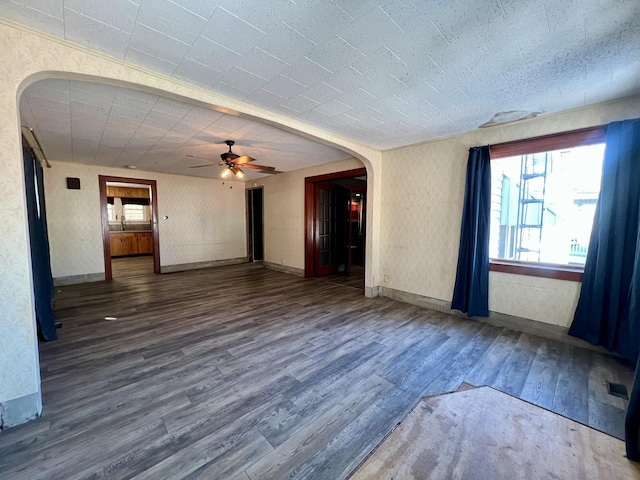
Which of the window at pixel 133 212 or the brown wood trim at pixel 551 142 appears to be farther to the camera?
the window at pixel 133 212

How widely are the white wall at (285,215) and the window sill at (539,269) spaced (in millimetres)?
3643

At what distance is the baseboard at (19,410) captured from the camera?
1765 mm

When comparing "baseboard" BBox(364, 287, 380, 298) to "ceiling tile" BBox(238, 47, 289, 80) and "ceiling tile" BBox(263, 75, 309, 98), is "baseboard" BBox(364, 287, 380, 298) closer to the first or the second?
"ceiling tile" BBox(263, 75, 309, 98)

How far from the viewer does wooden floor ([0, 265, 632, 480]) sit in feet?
5.15

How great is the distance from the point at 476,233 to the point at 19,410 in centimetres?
482

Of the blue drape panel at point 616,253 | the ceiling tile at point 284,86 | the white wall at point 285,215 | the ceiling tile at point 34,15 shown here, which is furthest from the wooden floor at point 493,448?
the white wall at point 285,215

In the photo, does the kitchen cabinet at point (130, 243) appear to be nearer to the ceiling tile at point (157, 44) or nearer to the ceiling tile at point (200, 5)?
the ceiling tile at point (157, 44)

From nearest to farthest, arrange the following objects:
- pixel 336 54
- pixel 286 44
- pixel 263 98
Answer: pixel 286 44 < pixel 336 54 < pixel 263 98

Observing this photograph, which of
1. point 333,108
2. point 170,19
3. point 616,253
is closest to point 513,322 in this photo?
point 616,253

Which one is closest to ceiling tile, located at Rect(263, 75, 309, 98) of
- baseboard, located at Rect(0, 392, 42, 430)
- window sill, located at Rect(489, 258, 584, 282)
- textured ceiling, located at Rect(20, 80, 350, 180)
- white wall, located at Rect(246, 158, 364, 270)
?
textured ceiling, located at Rect(20, 80, 350, 180)

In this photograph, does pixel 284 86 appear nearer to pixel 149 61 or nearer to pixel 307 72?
pixel 307 72

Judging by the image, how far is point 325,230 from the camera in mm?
6680

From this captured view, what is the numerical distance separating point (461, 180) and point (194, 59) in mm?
3605

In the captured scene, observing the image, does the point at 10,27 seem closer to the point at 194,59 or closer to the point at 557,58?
the point at 194,59
